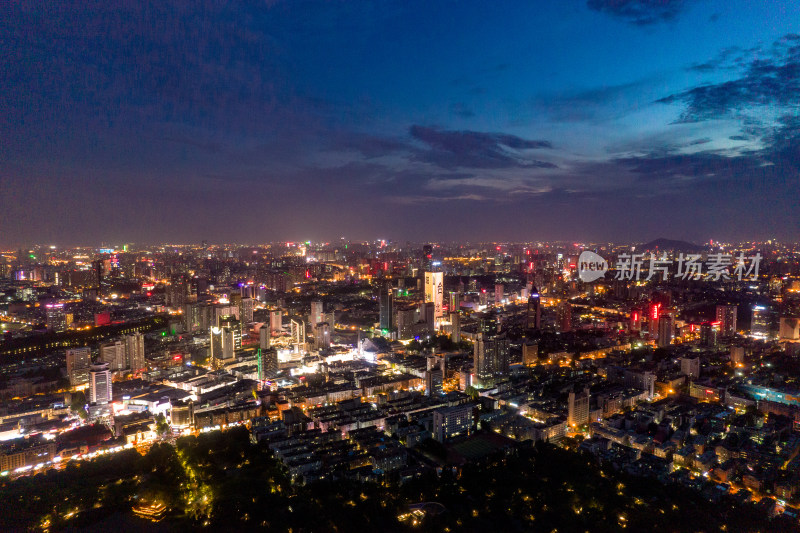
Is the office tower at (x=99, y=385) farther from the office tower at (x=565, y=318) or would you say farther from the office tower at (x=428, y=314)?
the office tower at (x=565, y=318)

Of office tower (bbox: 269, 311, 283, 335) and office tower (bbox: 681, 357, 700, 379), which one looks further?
office tower (bbox: 269, 311, 283, 335)

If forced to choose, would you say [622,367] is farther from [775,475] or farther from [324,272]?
[324,272]

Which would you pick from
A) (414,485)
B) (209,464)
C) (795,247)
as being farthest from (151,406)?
(795,247)

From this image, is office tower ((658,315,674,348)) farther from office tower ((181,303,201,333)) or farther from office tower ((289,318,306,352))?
office tower ((181,303,201,333))

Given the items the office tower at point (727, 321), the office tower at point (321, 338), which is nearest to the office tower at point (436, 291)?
the office tower at point (321, 338)

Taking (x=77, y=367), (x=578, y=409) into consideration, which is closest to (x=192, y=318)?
(x=77, y=367)

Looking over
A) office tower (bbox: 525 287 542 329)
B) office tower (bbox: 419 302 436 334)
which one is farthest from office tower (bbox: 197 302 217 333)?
office tower (bbox: 525 287 542 329)

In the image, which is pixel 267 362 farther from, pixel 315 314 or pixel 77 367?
pixel 77 367
